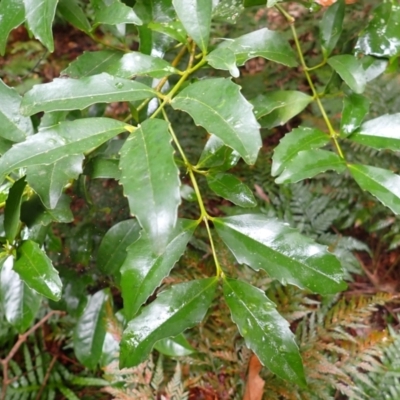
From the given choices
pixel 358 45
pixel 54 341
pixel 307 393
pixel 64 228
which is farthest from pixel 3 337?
pixel 358 45

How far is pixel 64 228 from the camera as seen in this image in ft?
5.39

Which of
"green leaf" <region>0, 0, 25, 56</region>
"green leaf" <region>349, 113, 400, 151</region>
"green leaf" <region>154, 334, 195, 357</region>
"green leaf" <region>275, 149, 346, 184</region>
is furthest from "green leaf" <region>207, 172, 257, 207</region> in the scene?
"green leaf" <region>154, 334, 195, 357</region>

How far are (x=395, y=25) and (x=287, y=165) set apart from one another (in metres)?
0.35

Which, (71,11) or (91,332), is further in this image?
(91,332)

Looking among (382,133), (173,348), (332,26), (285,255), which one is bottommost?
(173,348)

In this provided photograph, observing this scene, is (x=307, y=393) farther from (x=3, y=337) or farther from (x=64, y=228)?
(x=3, y=337)

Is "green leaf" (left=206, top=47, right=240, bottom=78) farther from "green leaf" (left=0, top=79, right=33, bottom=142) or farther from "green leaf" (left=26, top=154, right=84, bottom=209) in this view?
"green leaf" (left=0, top=79, right=33, bottom=142)

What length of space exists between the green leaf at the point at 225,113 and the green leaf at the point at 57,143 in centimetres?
12

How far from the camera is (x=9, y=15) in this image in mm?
738

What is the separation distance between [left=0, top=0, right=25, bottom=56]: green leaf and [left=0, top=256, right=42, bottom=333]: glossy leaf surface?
1.42 feet

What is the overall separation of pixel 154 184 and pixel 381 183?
0.38m

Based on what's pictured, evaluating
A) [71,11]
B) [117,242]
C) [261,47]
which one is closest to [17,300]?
[117,242]

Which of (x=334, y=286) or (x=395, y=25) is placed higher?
(x=395, y=25)

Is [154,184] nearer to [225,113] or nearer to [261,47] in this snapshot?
[225,113]
